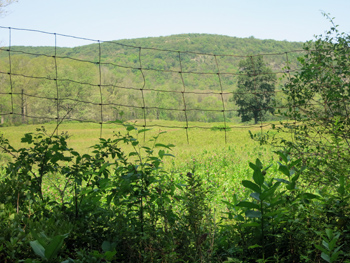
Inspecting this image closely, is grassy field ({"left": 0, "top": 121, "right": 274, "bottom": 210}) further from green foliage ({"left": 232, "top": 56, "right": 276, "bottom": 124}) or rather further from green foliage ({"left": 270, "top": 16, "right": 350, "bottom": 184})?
green foliage ({"left": 270, "top": 16, "right": 350, "bottom": 184})

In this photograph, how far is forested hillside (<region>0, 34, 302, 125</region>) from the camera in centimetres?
3909

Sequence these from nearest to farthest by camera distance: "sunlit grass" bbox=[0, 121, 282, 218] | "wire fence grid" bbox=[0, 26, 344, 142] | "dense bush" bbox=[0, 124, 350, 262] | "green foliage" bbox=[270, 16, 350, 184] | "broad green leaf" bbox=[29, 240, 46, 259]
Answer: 1. "broad green leaf" bbox=[29, 240, 46, 259]
2. "dense bush" bbox=[0, 124, 350, 262]
3. "green foliage" bbox=[270, 16, 350, 184]
4. "sunlit grass" bbox=[0, 121, 282, 218]
5. "wire fence grid" bbox=[0, 26, 344, 142]

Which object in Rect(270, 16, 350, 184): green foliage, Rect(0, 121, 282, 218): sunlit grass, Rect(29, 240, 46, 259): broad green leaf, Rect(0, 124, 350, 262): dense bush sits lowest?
Rect(0, 121, 282, 218): sunlit grass

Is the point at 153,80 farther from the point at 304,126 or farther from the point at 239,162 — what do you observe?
the point at 304,126

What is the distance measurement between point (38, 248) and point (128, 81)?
50981mm

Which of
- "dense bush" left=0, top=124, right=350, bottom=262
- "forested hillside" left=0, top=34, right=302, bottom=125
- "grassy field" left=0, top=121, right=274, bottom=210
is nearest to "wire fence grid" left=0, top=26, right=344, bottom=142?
"forested hillside" left=0, top=34, right=302, bottom=125

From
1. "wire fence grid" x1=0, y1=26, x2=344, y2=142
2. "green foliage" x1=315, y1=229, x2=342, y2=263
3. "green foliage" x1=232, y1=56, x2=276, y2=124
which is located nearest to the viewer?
"green foliage" x1=315, y1=229, x2=342, y2=263

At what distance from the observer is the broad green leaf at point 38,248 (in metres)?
1.49

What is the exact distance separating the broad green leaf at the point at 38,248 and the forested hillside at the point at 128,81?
62.4 ft

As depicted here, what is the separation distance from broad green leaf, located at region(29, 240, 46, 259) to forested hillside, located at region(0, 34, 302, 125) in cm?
1902

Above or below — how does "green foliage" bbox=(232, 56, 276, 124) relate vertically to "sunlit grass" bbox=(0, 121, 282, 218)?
above

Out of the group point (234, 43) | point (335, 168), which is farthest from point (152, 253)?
point (234, 43)

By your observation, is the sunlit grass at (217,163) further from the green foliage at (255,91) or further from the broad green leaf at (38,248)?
the broad green leaf at (38,248)

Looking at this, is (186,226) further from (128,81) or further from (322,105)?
(128,81)
